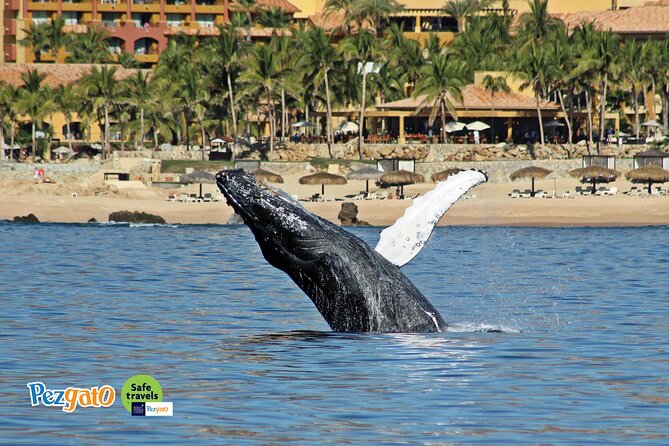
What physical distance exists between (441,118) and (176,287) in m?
72.0

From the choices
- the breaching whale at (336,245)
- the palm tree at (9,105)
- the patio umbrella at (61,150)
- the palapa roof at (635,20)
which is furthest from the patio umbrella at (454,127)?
the breaching whale at (336,245)

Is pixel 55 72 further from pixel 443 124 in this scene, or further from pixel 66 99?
pixel 443 124

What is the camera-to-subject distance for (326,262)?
17.6m

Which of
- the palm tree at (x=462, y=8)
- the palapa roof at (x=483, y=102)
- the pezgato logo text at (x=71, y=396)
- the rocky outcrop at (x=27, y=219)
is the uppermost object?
the palm tree at (x=462, y=8)

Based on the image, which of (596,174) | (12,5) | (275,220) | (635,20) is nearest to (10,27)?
(12,5)

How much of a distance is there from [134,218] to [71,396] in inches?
2333

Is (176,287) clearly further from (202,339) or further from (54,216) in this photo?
(54,216)

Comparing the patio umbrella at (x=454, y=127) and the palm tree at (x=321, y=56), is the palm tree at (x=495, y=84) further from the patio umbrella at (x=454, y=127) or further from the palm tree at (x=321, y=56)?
the palm tree at (x=321, y=56)

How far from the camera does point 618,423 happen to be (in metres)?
16.4

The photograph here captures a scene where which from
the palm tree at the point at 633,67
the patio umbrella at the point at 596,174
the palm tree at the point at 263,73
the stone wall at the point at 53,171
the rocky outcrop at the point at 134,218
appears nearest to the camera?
the rocky outcrop at the point at 134,218

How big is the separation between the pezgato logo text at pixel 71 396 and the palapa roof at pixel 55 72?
394 ft

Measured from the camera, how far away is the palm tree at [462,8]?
510 feet

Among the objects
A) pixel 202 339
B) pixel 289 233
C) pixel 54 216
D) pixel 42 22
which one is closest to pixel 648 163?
pixel 54 216

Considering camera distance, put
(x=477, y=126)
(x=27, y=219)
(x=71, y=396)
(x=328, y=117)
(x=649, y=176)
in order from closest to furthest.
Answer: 1. (x=71, y=396)
2. (x=27, y=219)
3. (x=649, y=176)
4. (x=477, y=126)
5. (x=328, y=117)
